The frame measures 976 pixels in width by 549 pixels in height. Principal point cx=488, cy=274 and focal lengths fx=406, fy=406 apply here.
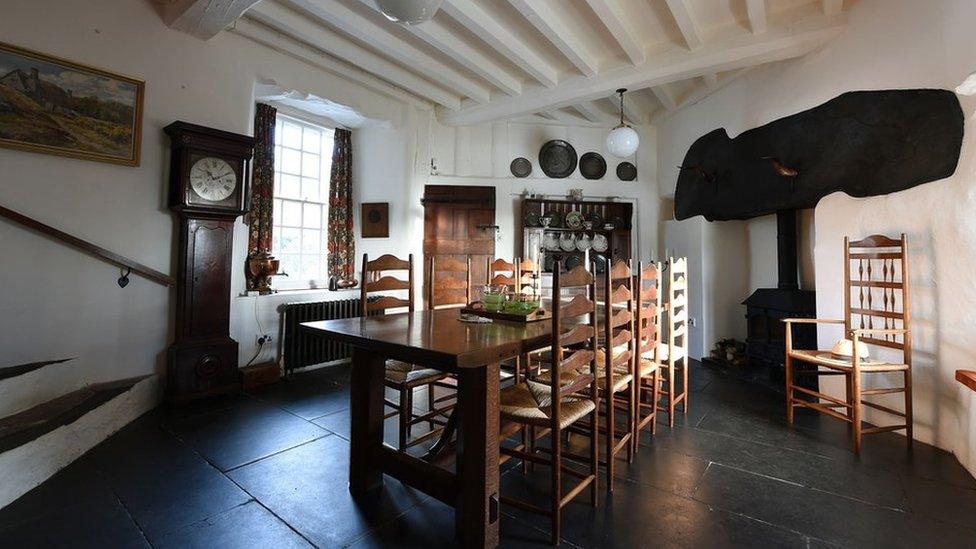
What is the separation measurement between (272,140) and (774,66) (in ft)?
16.3

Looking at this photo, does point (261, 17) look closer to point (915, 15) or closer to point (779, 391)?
point (915, 15)

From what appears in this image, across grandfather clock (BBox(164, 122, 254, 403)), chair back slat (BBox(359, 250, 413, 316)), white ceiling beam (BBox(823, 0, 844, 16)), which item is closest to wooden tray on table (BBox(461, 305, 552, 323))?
chair back slat (BBox(359, 250, 413, 316))

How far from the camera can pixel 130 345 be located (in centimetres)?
304

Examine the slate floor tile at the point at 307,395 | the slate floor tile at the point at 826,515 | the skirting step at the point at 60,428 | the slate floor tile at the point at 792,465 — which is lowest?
the slate floor tile at the point at 826,515

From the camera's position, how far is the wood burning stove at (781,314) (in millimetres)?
3729

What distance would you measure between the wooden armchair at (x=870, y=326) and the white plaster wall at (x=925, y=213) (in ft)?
0.39

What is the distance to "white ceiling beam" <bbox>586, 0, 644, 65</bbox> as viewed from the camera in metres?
3.15

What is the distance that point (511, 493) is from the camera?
2010mm

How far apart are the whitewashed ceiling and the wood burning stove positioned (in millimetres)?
1647

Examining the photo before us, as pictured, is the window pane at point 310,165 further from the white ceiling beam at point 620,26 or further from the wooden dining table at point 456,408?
the white ceiling beam at point 620,26

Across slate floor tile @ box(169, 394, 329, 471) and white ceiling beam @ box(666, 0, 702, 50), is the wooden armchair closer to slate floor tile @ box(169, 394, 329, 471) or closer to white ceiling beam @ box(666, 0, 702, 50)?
white ceiling beam @ box(666, 0, 702, 50)

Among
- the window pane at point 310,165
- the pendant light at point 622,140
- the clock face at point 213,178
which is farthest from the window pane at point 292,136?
the pendant light at point 622,140

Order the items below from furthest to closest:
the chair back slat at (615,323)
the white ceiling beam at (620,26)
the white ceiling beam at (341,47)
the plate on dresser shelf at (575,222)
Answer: the plate on dresser shelf at (575,222) < the white ceiling beam at (341,47) < the white ceiling beam at (620,26) < the chair back slat at (615,323)

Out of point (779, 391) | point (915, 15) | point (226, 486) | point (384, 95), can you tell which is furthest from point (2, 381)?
point (915, 15)
